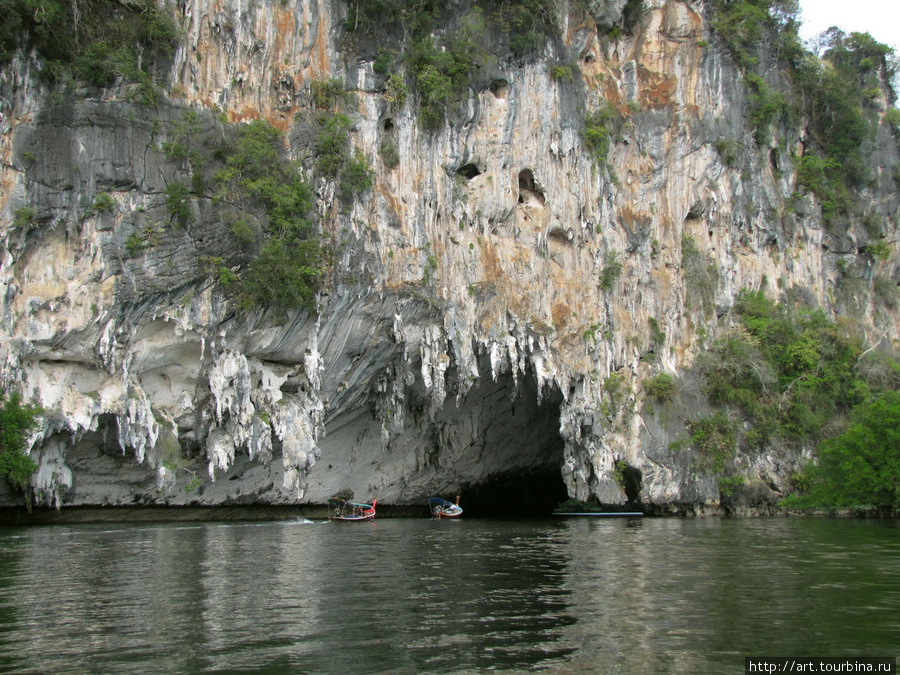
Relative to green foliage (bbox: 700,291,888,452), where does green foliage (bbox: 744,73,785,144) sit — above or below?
above

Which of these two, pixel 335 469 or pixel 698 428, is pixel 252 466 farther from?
pixel 698 428

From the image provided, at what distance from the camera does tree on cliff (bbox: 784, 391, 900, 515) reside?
27.3m

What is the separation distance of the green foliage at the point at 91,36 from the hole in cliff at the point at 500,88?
507 inches

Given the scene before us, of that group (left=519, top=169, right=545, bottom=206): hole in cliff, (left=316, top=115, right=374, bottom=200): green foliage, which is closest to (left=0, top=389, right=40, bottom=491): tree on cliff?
(left=316, top=115, right=374, bottom=200): green foliage

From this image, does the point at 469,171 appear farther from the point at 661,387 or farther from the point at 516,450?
the point at 516,450

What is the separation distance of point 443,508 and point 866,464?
17530 mm

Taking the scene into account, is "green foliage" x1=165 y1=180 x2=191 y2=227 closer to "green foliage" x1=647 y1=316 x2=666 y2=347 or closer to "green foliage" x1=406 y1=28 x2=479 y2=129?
"green foliage" x1=406 y1=28 x2=479 y2=129

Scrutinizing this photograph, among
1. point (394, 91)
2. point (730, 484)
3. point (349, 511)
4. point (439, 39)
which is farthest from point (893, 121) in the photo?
point (349, 511)

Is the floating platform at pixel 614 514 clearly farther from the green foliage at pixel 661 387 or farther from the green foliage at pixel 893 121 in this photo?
the green foliage at pixel 893 121

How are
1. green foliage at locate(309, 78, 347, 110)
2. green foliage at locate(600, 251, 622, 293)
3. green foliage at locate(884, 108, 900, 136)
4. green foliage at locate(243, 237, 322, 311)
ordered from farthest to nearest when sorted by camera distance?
green foliage at locate(884, 108, 900, 136) → green foliage at locate(600, 251, 622, 293) → green foliage at locate(309, 78, 347, 110) → green foliage at locate(243, 237, 322, 311)

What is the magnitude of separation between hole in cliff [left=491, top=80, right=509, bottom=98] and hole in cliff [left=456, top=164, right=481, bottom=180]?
3333 millimetres

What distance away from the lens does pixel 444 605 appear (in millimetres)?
10977

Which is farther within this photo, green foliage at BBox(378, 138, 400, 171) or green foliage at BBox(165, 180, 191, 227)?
green foliage at BBox(378, 138, 400, 171)

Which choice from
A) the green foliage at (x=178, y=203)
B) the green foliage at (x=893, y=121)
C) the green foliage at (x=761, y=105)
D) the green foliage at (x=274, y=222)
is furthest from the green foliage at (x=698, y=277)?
the green foliage at (x=178, y=203)
